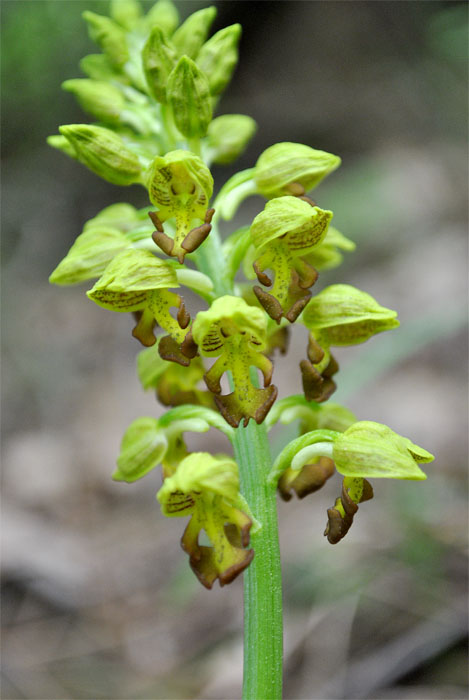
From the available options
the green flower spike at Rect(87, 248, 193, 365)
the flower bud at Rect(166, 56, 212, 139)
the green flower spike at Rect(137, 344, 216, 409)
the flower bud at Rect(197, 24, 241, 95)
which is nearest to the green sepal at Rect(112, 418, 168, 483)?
the green flower spike at Rect(137, 344, 216, 409)

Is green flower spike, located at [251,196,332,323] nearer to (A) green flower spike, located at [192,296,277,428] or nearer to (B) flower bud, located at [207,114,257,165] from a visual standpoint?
(A) green flower spike, located at [192,296,277,428]

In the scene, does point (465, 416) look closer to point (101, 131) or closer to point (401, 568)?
point (401, 568)

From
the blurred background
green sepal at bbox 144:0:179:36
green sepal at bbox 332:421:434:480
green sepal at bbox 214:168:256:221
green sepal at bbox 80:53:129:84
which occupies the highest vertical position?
green sepal at bbox 144:0:179:36

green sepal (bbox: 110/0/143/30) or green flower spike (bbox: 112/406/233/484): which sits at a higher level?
green sepal (bbox: 110/0/143/30)

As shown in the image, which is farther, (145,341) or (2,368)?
(2,368)

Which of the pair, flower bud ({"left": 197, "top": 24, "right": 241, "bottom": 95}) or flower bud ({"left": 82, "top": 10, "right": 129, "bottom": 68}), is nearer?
flower bud ({"left": 197, "top": 24, "right": 241, "bottom": 95})

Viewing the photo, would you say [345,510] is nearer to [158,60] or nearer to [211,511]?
[211,511]

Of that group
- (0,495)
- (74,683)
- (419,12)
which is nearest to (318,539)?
(74,683)
